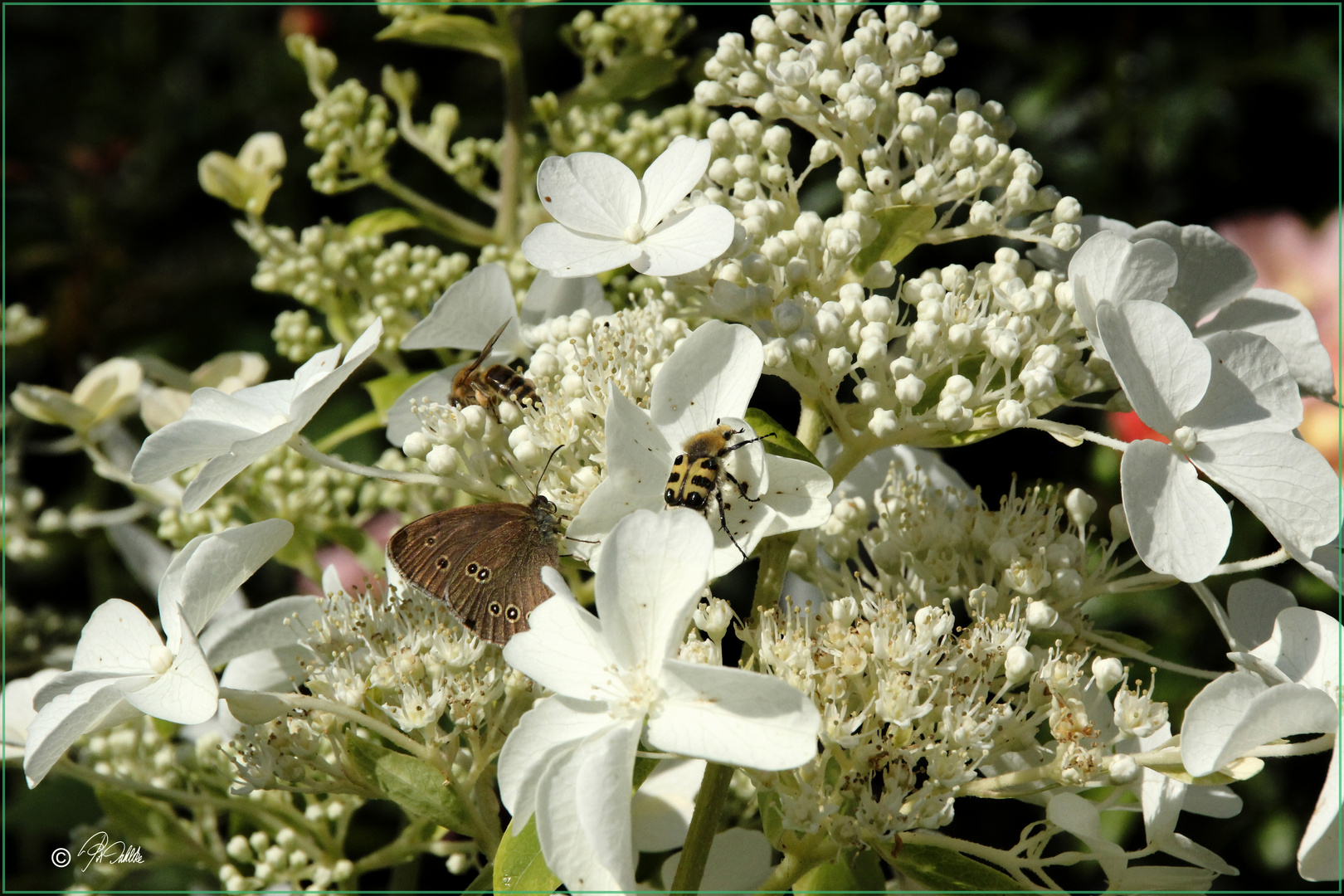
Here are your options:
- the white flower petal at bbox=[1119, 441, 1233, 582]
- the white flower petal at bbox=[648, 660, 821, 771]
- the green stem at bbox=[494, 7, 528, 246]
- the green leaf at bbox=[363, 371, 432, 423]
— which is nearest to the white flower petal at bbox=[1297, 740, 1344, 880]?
the white flower petal at bbox=[1119, 441, 1233, 582]

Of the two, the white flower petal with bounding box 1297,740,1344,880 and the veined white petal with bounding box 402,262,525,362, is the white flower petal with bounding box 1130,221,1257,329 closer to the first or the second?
the white flower petal with bounding box 1297,740,1344,880

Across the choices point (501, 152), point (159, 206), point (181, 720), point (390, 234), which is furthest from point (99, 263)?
point (181, 720)

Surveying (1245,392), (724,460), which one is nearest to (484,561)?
(724,460)

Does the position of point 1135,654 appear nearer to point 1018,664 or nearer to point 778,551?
point 1018,664

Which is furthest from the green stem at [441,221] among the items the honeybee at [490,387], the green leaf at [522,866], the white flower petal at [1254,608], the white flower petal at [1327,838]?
the white flower petal at [1327,838]

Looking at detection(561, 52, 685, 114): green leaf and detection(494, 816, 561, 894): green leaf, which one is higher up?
detection(561, 52, 685, 114): green leaf

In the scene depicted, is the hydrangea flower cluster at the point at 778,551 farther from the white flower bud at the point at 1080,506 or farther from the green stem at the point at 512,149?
the green stem at the point at 512,149
